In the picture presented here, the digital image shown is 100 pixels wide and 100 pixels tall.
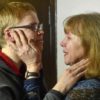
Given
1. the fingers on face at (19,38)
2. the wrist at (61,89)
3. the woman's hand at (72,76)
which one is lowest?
the wrist at (61,89)

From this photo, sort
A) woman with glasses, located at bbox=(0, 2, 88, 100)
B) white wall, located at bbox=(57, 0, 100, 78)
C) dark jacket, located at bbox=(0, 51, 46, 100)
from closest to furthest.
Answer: dark jacket, located at bbox=(0, 51, 46, 100) < woman with glasses, located at bbox=(0, 2, 88, 100) < white wall, located at bbox=(57, 0, 100, 78)

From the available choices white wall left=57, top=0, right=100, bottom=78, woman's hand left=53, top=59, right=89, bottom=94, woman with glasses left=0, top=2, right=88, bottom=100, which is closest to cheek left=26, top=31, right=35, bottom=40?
woman with glasses left=0, top=2, right=88, bottom=100

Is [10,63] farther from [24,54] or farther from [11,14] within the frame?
[11,14]

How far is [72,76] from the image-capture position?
4.51 ft

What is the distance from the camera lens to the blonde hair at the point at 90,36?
1375mm

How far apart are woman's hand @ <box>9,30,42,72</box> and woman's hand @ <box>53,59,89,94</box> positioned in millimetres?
133

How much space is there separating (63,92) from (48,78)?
1.04 m

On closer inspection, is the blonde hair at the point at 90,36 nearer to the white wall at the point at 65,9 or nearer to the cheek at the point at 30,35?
the cheek at the point at 30,35

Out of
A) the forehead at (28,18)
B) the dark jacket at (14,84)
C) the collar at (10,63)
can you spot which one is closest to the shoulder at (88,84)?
the dark jacket at (14,84)

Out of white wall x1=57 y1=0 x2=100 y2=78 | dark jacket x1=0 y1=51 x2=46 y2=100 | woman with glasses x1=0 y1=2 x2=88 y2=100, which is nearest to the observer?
dark jacket x1=0 y1=51 x2=46 y2=100

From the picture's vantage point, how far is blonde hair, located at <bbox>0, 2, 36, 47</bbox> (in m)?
1.40

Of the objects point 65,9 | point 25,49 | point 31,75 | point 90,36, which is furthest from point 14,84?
point 65,9

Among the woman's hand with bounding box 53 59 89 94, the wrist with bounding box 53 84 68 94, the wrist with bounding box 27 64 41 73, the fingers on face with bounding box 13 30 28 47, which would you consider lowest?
the wrist with bounding box 53 84 68 94

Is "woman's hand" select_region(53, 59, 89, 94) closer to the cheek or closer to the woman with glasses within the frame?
the woman with glasses
